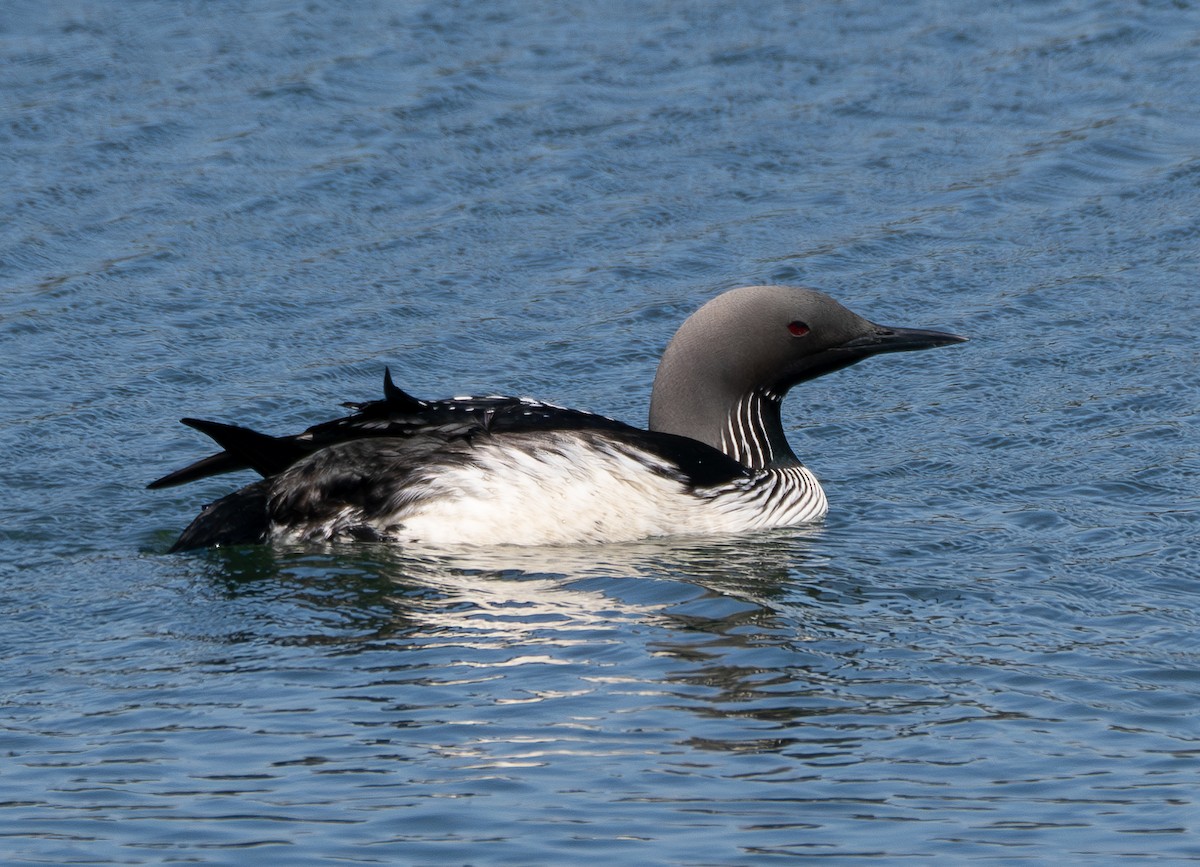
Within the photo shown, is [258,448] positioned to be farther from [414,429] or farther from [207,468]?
[414,429]

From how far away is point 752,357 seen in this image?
27.1ft

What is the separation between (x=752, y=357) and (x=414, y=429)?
1.49 metres

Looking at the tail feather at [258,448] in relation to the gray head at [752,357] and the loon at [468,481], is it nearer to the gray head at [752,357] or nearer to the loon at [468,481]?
the loon at [468,481]

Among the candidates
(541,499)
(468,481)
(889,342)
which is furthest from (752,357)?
(468,481)

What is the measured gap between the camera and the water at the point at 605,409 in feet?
18.1

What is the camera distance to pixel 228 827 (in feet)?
17.2

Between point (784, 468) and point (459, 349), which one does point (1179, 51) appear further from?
point (784, 468)

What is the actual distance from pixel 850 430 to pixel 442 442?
9.21ft

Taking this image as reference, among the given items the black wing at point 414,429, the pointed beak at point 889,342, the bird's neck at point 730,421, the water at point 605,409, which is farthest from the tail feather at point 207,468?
the pointed beak at point 889,342

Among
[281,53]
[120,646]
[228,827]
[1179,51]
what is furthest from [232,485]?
[1179,51]

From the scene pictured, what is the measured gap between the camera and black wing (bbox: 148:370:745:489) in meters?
7.63

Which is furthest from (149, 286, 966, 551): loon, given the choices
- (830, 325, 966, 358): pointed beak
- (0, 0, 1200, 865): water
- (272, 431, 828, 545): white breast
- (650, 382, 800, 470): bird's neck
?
(830, 325, 966, 358): pointed beak

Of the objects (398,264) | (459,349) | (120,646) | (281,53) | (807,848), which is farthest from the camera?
(281,53)

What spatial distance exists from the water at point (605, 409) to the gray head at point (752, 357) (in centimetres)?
58
